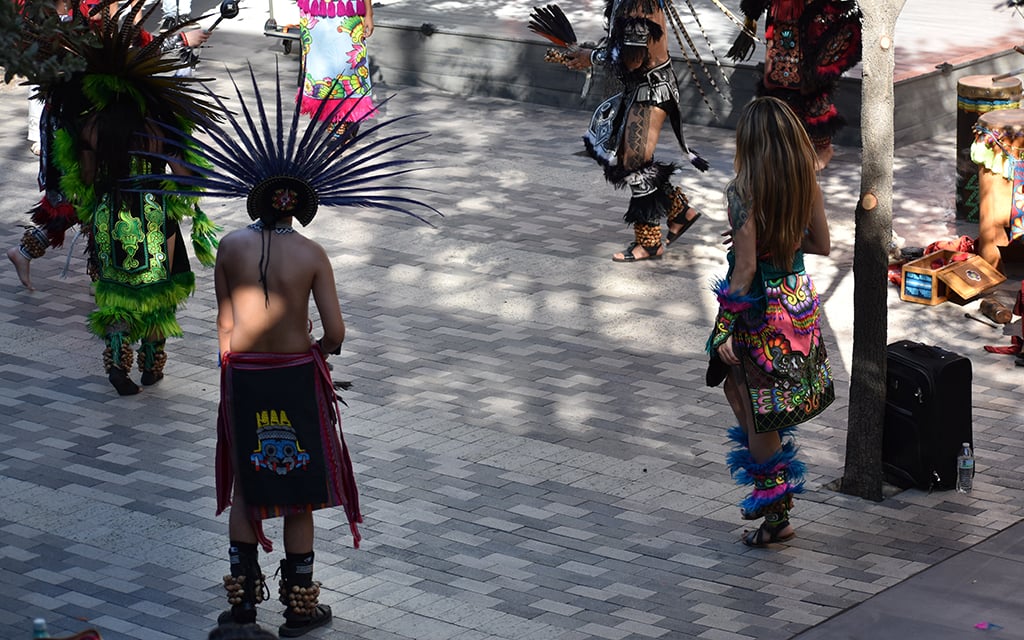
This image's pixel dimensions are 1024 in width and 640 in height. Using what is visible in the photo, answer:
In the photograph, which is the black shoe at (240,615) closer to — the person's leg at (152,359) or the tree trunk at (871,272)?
the tree trunk at (871,272)

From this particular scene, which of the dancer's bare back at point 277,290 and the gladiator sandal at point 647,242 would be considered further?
the gladiator sandal at point 647,242

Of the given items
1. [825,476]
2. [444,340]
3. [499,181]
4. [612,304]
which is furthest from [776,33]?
[825,476]

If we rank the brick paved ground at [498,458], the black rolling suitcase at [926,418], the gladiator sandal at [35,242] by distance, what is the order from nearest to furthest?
the brick paved ground at [498,458]
the black rolling suitcase at [926,418]
the gladiator sandal at [35,242]

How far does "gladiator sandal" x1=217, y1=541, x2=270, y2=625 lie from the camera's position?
6297 millimetres

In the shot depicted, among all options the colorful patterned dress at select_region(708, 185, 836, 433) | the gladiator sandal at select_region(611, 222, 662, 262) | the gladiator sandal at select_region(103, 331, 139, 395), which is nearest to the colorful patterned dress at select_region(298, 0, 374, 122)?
the gladiator sandal at select_region(611, 222, 662, 262)

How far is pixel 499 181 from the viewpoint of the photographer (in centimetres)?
1348

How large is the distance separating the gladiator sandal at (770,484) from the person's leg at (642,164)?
A: 430 cm

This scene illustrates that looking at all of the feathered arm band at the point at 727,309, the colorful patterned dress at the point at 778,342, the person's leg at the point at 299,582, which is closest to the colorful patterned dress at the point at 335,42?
the feathered arm band at the point at 727,309

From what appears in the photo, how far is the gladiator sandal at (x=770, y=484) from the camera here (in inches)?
275

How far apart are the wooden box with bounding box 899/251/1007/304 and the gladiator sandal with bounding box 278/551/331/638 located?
528cm

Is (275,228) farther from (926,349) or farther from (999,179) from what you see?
(999,179)

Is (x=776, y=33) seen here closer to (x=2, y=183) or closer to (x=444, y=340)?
(x=444, y=340)

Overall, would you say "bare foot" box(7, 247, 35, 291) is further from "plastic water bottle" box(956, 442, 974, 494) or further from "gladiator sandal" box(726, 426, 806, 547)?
"plastic water bottle" box(956, 442, 974, 494)

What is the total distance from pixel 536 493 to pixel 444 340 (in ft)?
7.78
